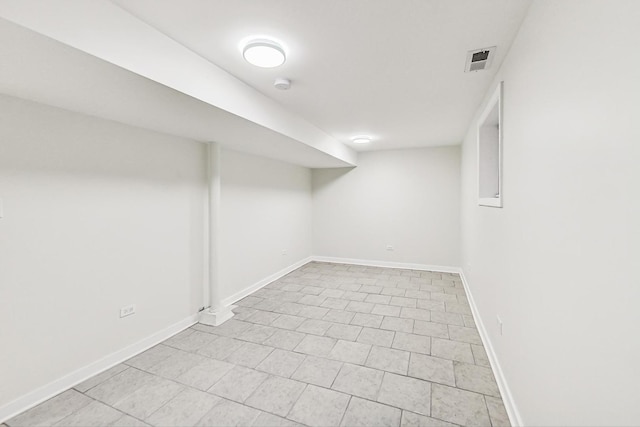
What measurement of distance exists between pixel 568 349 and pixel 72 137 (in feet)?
10.9

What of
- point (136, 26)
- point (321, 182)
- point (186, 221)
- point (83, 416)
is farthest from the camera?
point (321, 182)

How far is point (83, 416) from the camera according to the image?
5.95 feet

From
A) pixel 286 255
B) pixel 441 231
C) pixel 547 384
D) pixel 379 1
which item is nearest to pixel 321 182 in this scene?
pixel 286 255

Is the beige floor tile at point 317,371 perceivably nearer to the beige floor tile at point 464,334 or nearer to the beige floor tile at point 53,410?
the beige floor tile at point 464,334

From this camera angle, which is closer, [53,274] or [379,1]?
[379,1]

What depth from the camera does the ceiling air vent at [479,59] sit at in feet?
6.38

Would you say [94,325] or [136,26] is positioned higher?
[136,26]

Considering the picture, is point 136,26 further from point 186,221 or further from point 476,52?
point 476,52

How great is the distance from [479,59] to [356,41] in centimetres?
99

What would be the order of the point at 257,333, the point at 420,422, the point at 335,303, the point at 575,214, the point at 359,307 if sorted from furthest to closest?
the point at 335,303
the point at 359,307
the point at 257,333
the point at 420,422
the point at 575,214

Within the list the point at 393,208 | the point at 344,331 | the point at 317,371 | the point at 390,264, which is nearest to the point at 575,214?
the point at 317,371

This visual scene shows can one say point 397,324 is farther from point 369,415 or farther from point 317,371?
point 369,415

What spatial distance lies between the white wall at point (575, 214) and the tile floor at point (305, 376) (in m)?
0.57

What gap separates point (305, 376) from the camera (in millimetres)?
2215
